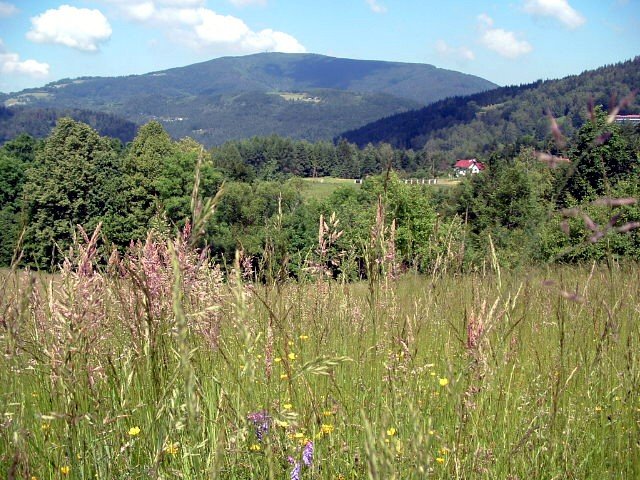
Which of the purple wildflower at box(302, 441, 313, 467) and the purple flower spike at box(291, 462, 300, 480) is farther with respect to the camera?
the purple wildflower at box(302, 441, 313, 467)

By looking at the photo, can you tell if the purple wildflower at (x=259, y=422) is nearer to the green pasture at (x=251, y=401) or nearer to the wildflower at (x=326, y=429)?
the green pasture at (x=251, y=401)

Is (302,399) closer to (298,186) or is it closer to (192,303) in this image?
(192,303)

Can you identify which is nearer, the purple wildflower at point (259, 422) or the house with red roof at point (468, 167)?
the purple wildflower at point (259, 422)

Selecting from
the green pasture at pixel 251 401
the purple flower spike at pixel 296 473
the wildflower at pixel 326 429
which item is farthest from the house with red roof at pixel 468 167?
the purple flower spike at pixel 296 473

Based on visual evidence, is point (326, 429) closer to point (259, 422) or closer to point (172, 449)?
point (259, 422)

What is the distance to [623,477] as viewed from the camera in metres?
1.79

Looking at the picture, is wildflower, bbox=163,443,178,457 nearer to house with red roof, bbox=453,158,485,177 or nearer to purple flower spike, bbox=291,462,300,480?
purple flower spike, bbox=291,462,300,480

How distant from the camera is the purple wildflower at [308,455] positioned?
1.64 meters

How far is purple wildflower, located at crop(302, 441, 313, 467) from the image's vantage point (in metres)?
1.64

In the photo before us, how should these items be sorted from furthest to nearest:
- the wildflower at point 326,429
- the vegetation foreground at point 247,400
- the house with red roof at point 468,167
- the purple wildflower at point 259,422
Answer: the house with red roof at point 468,167 < the wildflower at point 326,429 < the purple wildflower at point 259,422 < the vegetation foreground at point 247,400

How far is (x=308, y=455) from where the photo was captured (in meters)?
1.66

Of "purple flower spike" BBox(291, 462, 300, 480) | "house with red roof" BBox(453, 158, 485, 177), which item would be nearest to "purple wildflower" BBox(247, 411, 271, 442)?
"purple flower spike" BBox(291, 462, 300, 480)

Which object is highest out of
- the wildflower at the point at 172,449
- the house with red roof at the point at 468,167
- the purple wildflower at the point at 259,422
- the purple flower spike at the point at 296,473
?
the house with red roof at the point at 468,167

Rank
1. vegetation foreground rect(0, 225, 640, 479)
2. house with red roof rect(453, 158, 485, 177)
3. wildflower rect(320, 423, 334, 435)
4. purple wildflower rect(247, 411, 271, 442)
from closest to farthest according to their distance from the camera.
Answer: vegetation foreground rect(0, 225, 640, 479) < purple wildflower rect(247, 411, 271, 442) < wildflower rect(320, 423, 334, 435) < house with red roof rect(453, 158, 485, 177)
